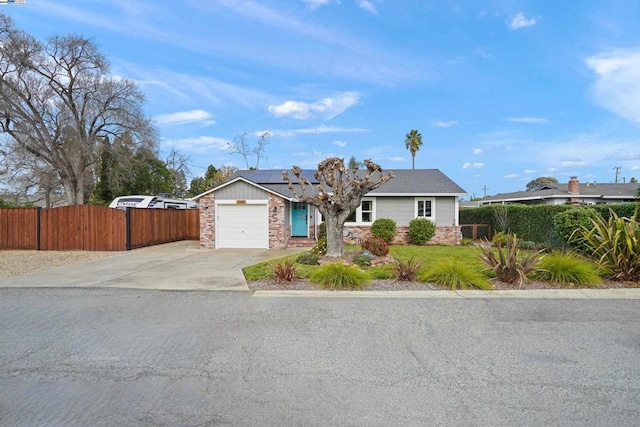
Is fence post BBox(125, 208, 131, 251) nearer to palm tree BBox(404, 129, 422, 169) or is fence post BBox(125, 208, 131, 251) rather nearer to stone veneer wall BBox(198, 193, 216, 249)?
stone veneer wall BBox(198, 193, 216, 249)

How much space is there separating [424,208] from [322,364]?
1638 centimetres

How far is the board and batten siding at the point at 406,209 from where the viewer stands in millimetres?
19203

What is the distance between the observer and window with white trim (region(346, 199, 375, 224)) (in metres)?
19.5

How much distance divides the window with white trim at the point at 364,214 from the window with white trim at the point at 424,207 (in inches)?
95.0

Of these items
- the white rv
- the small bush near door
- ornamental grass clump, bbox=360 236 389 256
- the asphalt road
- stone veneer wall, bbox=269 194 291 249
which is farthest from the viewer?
the white rv

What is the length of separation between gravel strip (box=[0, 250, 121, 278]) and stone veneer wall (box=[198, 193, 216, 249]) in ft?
12.1

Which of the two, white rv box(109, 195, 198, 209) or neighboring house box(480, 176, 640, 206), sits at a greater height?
neighboring house box(480, 176, 640, 206)

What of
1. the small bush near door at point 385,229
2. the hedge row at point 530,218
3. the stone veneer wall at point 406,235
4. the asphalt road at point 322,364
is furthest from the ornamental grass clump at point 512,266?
the stone veneer wall at point 406,235

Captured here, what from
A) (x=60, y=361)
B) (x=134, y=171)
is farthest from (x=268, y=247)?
(x=134, y=171)

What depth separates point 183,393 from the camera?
3488mm

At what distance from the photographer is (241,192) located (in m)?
17.1

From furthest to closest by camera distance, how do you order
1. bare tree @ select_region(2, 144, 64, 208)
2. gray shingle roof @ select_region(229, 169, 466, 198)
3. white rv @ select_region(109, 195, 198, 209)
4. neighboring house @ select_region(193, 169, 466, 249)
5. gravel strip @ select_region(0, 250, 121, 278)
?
bare tree @ select_region(2, 144, 64, 208)
white rv @ select_region(109, 195, 198, 209)
gray shingle roof @ select_region(229, 169, 466, 198)
neighboring house @ select_region(193, 169, 466, 249)
gravel strip @ select_region(0, 250, 121, 278)

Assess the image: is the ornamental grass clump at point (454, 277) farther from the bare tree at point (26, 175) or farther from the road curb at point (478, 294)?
the bare tree at point (26, 175)

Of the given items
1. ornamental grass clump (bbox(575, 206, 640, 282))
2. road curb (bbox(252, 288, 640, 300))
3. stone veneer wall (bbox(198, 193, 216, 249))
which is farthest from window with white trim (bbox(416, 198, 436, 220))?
road curb (bbox(252, 288, 640, 300))
